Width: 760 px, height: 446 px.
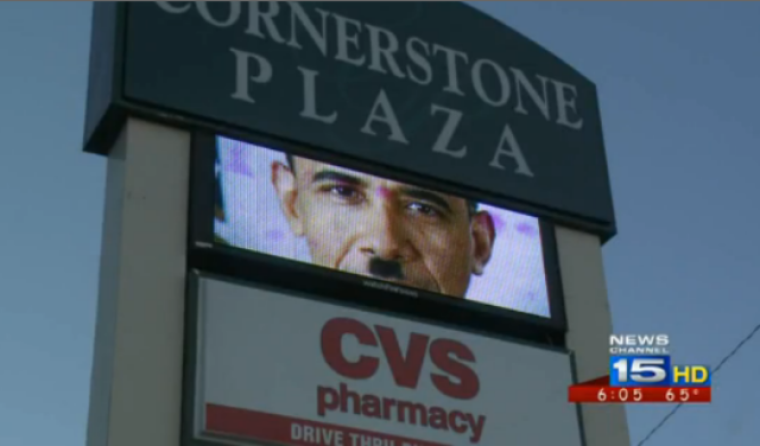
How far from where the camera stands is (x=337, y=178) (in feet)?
26.2

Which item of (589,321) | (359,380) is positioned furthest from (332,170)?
(589,321)

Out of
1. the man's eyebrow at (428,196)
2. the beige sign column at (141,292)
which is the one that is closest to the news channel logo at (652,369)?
the man's eyebrow at (428,196)

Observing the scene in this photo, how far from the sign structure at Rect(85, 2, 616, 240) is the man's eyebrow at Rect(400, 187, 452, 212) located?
11 cm

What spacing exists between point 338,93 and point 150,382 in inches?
97.1

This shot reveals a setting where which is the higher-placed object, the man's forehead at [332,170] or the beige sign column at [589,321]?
the man's forehead at [332,170]

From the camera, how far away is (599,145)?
9672mm

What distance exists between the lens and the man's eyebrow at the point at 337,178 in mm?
7905

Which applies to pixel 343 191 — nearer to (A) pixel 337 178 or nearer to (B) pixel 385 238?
(A) pixel 337 178

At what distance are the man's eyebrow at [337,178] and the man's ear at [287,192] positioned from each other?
0.55ft

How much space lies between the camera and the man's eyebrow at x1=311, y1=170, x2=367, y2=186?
25.9ft

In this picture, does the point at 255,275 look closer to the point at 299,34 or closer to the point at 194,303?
the point at 194,303

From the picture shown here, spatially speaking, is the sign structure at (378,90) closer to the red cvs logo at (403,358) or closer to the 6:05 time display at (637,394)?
the red cvs logo at (403,358)

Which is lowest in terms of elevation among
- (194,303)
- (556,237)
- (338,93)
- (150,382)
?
(150,382)

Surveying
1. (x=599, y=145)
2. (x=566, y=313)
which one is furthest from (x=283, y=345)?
(x=599, y=145)
